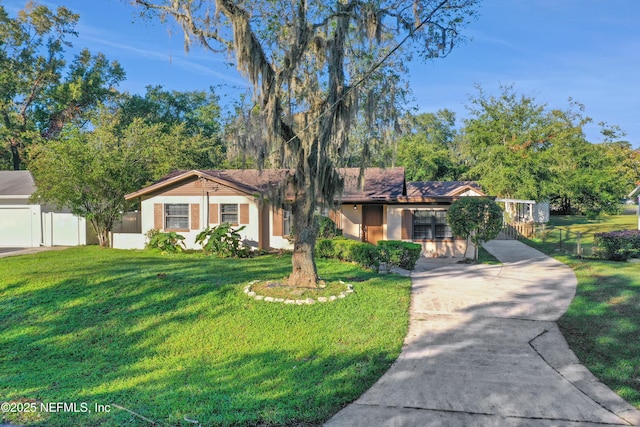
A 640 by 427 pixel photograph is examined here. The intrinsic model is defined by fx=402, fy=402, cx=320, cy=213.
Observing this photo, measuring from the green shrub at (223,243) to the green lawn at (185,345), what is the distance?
3299 mm

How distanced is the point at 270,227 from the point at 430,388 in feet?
39.9

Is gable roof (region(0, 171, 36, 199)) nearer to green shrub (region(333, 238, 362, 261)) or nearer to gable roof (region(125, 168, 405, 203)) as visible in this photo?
gable roof (region(125, 168, 405, 203))

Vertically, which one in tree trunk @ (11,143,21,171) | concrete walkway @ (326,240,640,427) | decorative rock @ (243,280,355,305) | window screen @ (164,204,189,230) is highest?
tree trunk @ (11,143,21,171)

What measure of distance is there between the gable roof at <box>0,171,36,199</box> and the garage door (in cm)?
70

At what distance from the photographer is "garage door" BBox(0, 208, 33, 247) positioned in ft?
57.5

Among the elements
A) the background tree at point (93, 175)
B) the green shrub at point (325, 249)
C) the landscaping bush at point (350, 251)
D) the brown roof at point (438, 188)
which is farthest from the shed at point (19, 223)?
the brown roof at point (438, 188)

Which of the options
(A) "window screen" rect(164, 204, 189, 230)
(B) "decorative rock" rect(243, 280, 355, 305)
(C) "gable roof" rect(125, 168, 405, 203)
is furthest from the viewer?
(A) "window screen" rect(164, 204, 189, 230)

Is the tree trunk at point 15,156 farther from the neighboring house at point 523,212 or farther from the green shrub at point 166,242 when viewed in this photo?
the neighboring house at point 523,212

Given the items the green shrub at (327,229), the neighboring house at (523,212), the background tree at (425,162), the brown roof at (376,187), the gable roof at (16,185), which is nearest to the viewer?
the green shrub at (327,229)

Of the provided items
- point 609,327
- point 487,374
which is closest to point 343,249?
point 609,327

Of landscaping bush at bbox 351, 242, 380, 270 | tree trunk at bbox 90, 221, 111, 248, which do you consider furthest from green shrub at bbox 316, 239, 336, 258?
tree trunk at bbox 90, 221, 111, 248

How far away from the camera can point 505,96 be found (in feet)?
89.2

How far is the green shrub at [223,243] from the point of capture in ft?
46.0

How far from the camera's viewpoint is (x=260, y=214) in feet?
52.3
